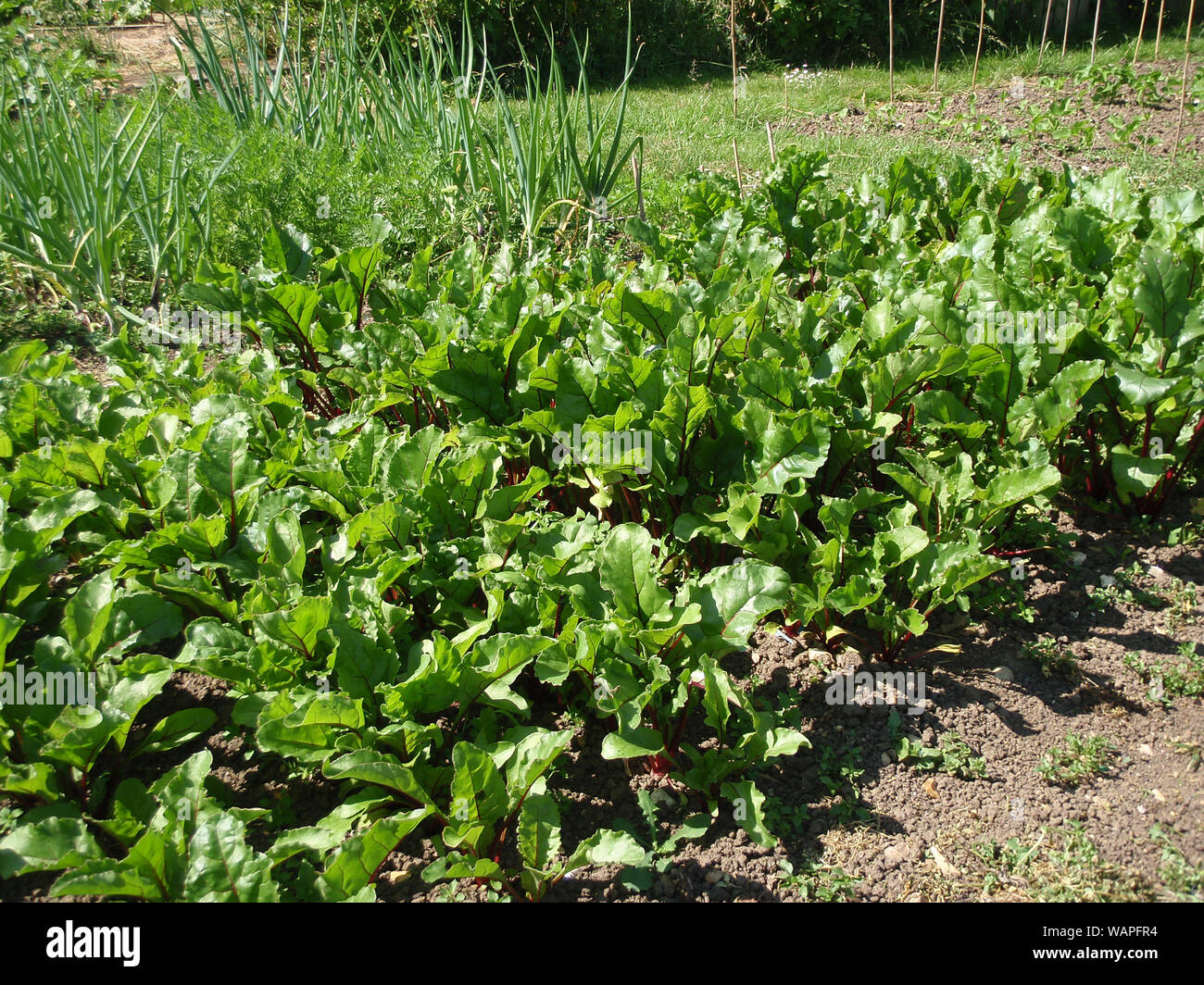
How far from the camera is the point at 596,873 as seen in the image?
1.87 m

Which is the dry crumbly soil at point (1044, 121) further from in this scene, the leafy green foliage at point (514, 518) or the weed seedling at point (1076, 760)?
the weed seedling at point (1076, 760)

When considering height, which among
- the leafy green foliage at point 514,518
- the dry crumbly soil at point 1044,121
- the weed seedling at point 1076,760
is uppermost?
the dry crumbly soil at point 1044,121

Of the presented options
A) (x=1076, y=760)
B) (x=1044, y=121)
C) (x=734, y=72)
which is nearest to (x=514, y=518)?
(x=1076, y=760)

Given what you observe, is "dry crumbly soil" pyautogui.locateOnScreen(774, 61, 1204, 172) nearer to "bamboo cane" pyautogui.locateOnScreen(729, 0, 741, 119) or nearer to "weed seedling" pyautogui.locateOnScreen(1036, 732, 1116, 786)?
"bamboo cane" pyautogui.locateOnScreen(729, 0, 741, 119)

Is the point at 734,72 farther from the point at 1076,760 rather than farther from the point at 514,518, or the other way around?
the point at 1076,760

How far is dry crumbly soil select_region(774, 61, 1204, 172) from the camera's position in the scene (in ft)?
19.3

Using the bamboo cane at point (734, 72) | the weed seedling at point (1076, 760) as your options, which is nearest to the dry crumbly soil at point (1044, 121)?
the bamboo cane at point (734, 72)

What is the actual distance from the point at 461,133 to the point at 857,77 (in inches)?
226

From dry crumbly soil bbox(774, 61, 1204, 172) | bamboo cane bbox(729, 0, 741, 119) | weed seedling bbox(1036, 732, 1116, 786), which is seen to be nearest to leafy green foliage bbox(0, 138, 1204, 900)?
weed seedling bbox(1036, 732, 1116, 786)

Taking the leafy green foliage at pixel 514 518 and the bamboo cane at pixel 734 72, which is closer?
the leafy green foliage at pixel 514 518

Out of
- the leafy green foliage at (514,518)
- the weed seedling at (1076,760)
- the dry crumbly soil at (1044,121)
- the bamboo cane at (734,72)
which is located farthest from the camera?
the dry crumbly soil at (1044,121)

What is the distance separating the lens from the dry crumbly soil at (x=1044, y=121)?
5883 millimetres

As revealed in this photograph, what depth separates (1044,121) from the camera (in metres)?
6.26
